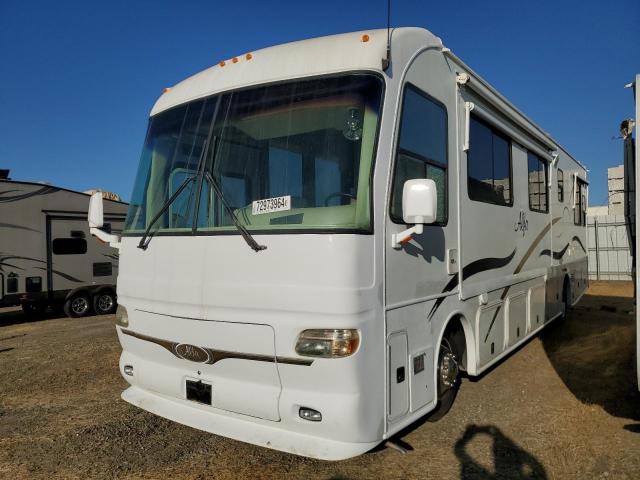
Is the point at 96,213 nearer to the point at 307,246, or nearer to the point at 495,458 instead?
the point at 307,246

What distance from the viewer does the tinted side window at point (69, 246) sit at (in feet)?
38.8

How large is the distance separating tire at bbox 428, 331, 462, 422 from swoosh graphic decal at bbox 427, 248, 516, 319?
36 cm

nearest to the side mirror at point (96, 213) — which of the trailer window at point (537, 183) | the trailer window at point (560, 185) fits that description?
the trailer window at point (537, 183)

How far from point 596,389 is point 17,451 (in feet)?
17.4

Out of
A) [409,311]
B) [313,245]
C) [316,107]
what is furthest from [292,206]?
[409,311]

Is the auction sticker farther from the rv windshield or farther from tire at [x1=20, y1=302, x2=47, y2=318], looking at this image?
tire at [x1=20, y1=302, x2=47, y2=318]

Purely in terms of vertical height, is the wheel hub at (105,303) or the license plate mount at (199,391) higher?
the license plate mount at (199,391)

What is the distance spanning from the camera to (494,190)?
199 inches

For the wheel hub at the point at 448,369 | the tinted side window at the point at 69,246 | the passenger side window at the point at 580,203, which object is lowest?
the wheel hub at the point at 448,369

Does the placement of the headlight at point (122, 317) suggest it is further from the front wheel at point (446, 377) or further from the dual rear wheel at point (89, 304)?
the dual rear wheel at point (89, 304)

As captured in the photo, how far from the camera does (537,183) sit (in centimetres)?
659

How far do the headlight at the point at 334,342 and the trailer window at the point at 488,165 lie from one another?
217 cm

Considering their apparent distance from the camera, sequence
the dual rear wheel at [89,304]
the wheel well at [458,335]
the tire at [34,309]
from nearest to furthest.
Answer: the wheel well at [458,335] < the tire at [34,309] < the dual rear wheel at [89,304]

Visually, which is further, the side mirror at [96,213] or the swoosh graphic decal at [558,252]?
the swoosh graphic decal at [558,252]
